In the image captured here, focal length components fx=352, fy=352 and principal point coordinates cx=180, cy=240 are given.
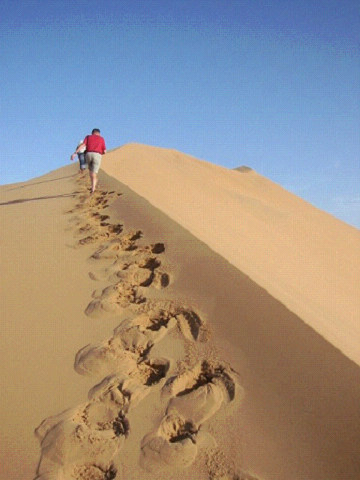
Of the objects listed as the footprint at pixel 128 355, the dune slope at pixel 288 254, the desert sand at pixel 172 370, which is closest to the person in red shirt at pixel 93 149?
the dune slope at pixel 288 254

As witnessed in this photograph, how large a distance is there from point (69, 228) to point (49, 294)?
6.28ft

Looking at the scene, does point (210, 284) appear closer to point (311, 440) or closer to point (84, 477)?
point (311, 440)

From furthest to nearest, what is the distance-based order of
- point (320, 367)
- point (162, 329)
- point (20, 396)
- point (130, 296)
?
1. point (130, 296)
2. point (162, 329)
3. point (20, 396)
4. point (320, 367)

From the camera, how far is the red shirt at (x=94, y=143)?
6457 mm

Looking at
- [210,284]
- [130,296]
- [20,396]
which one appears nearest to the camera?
[20,396]

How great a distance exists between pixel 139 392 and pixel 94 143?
556cm

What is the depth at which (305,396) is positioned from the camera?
1.52m

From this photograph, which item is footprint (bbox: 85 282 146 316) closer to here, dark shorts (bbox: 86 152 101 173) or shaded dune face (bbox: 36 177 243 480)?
shaded dune face (bbox: 36 177 243 480)

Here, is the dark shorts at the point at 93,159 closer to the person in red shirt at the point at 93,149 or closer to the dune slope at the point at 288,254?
the person in red shirt at the point at 93,149

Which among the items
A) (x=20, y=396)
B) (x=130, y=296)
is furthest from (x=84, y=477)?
(x=130, y=296)

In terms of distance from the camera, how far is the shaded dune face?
4.66ft

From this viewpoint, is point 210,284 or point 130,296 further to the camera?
point 130,296

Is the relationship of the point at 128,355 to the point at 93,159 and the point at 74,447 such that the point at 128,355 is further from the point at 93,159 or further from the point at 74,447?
the point at 93,159

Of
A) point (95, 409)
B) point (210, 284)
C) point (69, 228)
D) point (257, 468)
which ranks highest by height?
point (69, 228)
